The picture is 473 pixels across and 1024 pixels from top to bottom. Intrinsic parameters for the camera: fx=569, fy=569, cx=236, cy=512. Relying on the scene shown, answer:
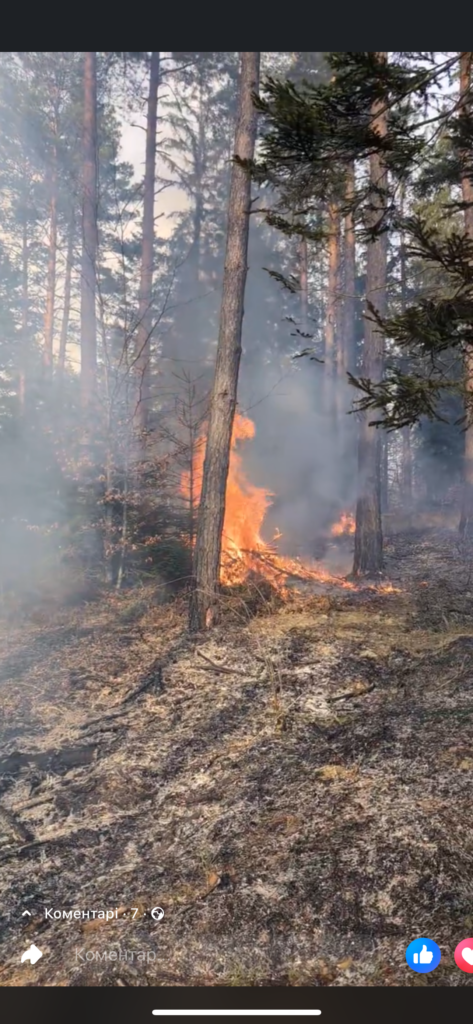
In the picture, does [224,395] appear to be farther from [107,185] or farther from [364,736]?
[107,185]

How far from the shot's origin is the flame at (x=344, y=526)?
16.3m

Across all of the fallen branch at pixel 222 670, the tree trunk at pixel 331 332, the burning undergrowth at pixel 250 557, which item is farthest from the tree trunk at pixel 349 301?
the fallen branch at pixel 222 670

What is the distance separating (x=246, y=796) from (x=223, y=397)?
18.1 feet

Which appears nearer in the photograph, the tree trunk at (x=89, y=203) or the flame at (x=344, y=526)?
the tree trunk at (x=89, y=203)

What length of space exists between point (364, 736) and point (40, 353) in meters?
23.0

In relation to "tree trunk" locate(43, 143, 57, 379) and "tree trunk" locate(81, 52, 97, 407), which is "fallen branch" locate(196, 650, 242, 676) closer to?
"tree trunk" locate(81, 52, 97, 407)

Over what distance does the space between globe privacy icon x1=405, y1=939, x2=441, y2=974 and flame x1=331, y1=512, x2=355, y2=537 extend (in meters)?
13.7

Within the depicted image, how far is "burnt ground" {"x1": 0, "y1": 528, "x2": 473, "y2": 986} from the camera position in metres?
2.90

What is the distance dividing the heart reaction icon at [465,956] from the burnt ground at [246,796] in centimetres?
3

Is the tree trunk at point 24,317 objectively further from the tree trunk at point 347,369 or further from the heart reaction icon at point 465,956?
the heart reaction icon at point 465,956

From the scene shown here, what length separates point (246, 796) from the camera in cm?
443

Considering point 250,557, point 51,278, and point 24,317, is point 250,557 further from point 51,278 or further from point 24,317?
point 24,317
